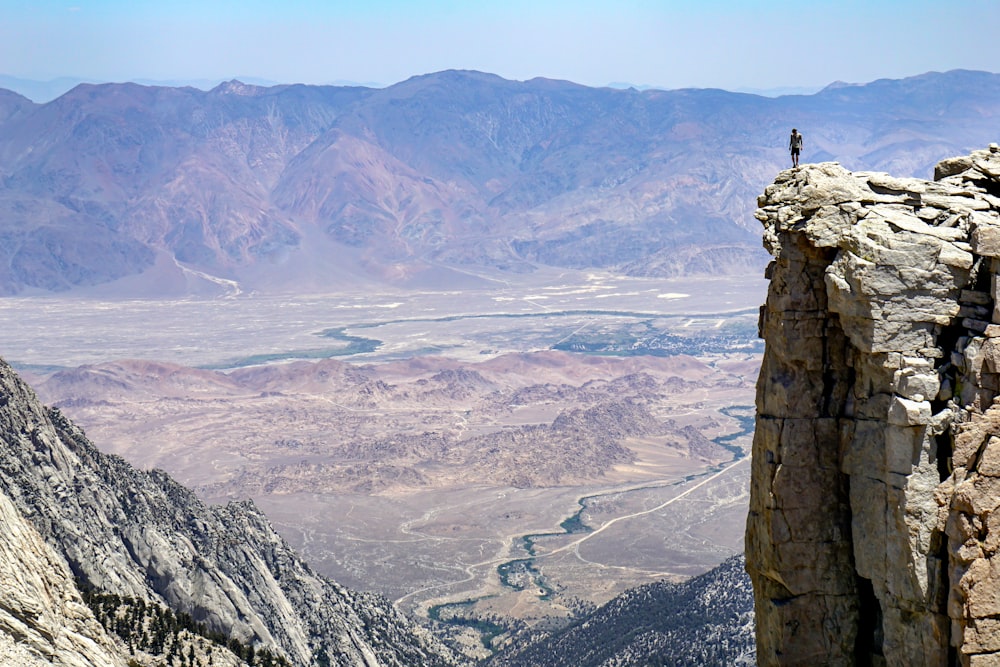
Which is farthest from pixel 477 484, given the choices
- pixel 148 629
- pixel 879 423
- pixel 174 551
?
pixel 879 423

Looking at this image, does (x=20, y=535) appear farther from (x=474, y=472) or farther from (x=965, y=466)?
(x=474, y=472)

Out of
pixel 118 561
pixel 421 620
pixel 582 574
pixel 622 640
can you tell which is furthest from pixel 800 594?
pixel 582 574

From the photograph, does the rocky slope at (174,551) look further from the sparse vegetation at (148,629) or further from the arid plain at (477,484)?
the arid plain at (477,484)

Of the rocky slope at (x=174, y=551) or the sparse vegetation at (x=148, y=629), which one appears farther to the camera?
the rocky slope at (x=174, y=551)

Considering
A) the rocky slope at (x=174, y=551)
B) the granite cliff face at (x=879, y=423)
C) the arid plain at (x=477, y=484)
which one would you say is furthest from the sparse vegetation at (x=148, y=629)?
the arid plain at (x=477, y=484)

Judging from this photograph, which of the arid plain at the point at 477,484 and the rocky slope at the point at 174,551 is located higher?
the rocky slope at the point at 174,551

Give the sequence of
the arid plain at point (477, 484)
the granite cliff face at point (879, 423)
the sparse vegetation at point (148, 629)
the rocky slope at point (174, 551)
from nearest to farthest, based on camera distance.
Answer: the granite cliff face at point (879, 423) → the sparse vegetation at point (148, 629) → the rocky slope at point (174, 551) → the arid plain at point (477, 484)

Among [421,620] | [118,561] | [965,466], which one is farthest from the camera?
[421,620]
